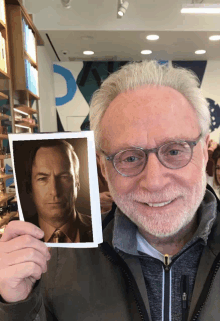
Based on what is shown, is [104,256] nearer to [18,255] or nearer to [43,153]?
[18,255]

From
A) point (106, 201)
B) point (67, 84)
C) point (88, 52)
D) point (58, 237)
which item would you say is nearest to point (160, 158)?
point (58, 237)

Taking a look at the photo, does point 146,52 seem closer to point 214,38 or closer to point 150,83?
point 214,38

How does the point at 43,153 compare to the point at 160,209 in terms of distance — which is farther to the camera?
the point at 160,209

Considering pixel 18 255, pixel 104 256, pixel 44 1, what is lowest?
pixel 104 256

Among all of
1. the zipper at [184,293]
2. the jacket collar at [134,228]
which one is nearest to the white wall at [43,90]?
the jacket collar at [134,228]

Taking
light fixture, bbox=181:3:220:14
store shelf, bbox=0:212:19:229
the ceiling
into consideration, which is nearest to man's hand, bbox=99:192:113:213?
store shelf, bbox=0:212:19:229

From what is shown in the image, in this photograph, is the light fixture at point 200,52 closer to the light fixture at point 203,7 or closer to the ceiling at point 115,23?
the ceiling at point 115,23

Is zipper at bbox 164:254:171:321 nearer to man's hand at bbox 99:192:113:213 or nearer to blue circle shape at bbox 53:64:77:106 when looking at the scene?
man's hand at bbox 99:192:113:213

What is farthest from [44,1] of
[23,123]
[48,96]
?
[23,123]
